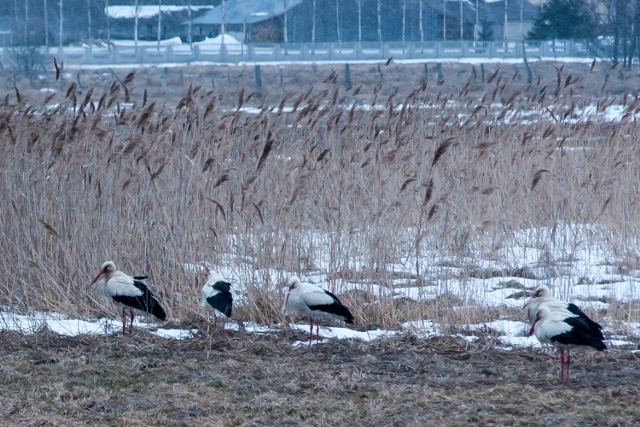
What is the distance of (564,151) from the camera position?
35.2ft

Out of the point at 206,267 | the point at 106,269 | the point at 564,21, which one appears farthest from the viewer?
the point at 564,21

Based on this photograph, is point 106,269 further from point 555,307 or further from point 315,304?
point 555,307

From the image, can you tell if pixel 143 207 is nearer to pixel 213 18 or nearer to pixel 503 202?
pixel 503 202

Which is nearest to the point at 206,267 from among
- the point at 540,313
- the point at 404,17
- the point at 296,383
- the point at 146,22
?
the point at 296,383

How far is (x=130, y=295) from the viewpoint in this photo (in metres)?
7.17

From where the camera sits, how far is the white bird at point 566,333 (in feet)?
19.2

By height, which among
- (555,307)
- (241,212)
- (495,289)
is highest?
(241,212)

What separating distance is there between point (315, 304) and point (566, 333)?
1877mm

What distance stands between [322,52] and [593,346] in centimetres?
4820

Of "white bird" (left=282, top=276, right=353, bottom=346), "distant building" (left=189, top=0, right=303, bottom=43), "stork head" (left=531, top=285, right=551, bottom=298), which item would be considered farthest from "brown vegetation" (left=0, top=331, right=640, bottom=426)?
"distant building" (left=189, top=0, right=303, bottom=43)

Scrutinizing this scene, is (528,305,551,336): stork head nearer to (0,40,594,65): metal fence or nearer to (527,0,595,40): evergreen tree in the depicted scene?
(527,0,595,40): evergreen tree

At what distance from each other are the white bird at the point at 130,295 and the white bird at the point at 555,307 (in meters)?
2.68

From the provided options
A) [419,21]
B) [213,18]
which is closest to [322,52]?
[419,21]

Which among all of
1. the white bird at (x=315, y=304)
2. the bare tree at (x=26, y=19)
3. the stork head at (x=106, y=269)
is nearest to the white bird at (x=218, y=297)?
the white bird at (x=315, y=304)
